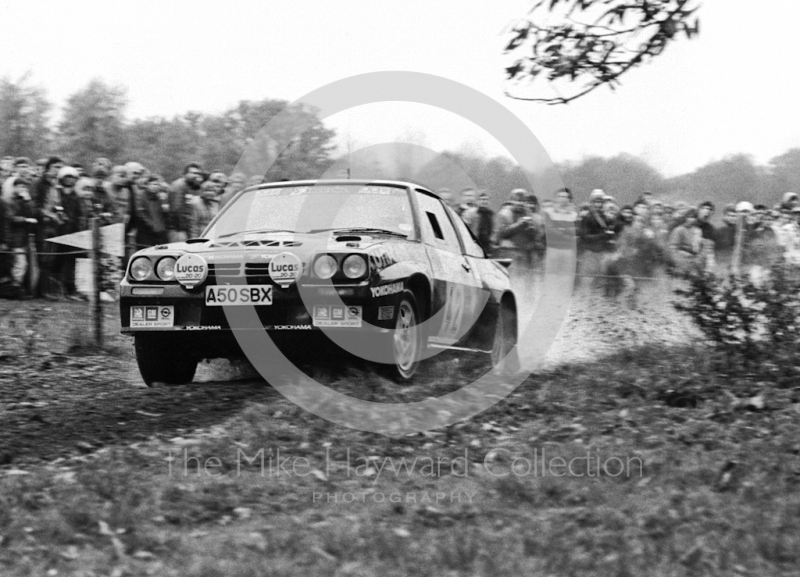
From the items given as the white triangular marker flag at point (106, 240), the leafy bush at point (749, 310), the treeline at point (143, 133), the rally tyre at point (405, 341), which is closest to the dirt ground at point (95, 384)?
the white triangular marker flag at point (106, 240)

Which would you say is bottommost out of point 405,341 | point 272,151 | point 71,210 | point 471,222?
point 405,341

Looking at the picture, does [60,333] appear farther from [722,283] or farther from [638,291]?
[638,291]

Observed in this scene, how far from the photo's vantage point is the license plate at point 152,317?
765 centimetres

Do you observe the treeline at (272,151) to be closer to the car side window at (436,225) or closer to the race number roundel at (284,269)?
the car side window at (436,225)

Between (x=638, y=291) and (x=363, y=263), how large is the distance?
808 cm

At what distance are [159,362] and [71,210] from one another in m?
5.23

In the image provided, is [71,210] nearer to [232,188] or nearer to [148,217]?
[148,217]

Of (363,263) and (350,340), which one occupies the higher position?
(363,263)

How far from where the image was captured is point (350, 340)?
763 centimetres

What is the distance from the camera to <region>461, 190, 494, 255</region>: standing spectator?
1400 cm

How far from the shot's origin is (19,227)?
40.7 feet

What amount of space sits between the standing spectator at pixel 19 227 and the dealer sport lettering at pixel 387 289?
20.6 ft

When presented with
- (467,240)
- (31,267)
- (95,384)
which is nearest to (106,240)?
(31,267)

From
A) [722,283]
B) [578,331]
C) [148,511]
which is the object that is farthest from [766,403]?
[578,331]
